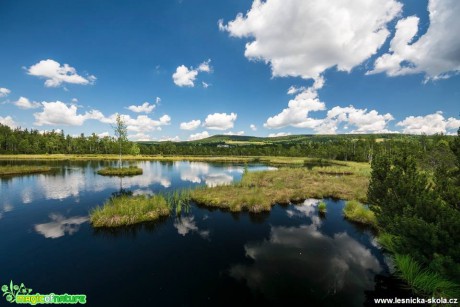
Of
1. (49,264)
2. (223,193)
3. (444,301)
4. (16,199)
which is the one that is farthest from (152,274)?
(16,199)

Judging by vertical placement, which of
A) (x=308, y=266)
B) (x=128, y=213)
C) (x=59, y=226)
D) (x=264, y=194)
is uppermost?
(x=128, y=213)

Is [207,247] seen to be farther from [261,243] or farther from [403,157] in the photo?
[403,157]

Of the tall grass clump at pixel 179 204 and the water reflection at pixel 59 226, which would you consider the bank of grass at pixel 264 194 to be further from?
the water reflection at pixel 59 226

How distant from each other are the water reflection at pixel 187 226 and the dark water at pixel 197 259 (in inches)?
4.3

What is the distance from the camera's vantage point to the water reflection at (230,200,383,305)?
14.4m

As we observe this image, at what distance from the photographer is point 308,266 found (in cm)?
1706

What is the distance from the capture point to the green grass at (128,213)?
24031 mm

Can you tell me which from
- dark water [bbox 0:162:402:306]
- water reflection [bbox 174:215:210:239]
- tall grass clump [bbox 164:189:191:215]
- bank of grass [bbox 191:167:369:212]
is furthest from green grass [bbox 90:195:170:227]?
bank of grass [bbox 191:167:369:212]

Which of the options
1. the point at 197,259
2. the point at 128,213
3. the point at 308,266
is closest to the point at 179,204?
the point at 128,213

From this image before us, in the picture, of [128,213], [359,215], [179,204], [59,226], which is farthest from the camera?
[179,204]

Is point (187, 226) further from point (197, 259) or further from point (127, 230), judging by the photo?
point (197, 259)

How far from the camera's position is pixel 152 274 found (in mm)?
15695

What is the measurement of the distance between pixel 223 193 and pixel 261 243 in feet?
54.1

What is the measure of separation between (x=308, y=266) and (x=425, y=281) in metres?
7.19
